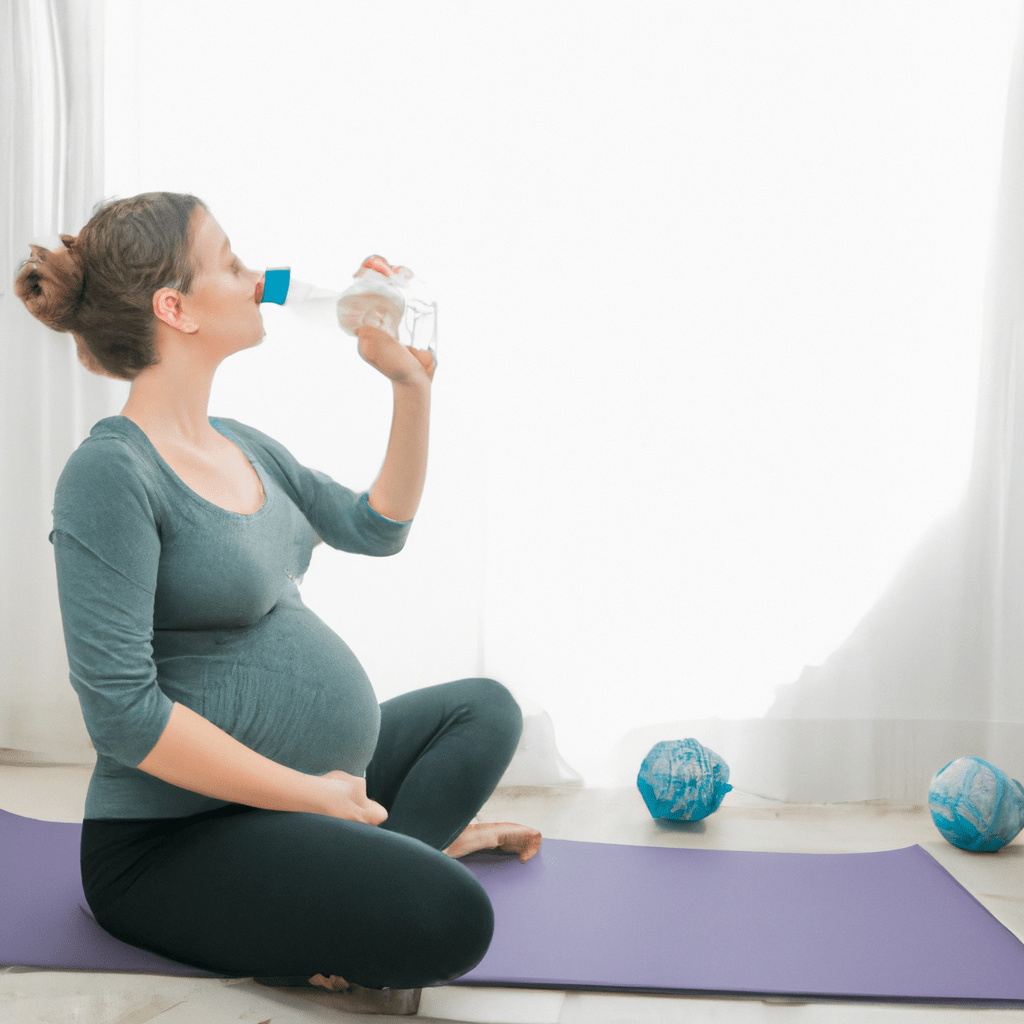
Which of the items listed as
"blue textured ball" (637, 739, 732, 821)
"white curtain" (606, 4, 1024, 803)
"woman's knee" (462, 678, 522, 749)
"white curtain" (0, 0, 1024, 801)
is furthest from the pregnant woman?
"white curtain" (606, 4, 1024, 803)

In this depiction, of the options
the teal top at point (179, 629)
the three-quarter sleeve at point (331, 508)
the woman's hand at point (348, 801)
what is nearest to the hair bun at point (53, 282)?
the teal top at point (179, 629)

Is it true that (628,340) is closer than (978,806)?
No

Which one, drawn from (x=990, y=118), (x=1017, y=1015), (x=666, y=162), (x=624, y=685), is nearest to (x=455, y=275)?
(x=666, y=162)

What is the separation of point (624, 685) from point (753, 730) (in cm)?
22

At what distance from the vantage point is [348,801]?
874 mm

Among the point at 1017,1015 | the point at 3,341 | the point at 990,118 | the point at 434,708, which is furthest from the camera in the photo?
the point at 3,341

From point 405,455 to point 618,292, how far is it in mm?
733

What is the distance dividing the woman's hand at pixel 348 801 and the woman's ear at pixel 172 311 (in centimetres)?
43

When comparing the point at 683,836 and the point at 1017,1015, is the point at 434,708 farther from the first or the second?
the point at 1017,1015

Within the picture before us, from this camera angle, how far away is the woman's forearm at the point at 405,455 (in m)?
0.99

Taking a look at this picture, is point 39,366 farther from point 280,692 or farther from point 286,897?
point 286,897

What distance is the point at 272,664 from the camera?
899 millimetres

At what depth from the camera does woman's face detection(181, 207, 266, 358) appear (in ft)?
2.97

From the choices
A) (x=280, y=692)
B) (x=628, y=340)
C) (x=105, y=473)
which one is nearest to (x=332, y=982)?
(x=280, y=692)
